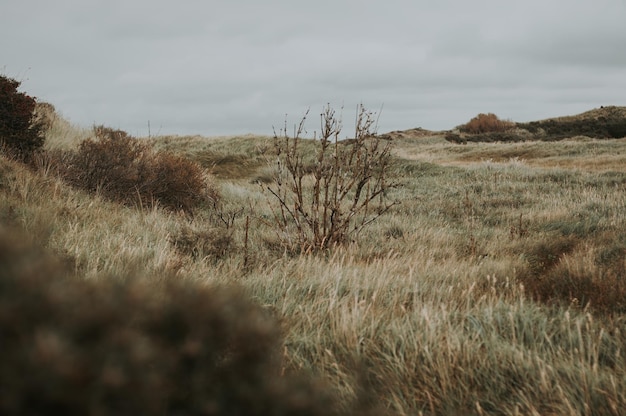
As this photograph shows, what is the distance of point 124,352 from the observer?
2.88ft

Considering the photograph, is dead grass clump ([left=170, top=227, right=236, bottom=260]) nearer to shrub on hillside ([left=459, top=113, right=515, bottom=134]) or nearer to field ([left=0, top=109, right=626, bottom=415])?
field ([left=0, top=109, right=626, bottom=415])

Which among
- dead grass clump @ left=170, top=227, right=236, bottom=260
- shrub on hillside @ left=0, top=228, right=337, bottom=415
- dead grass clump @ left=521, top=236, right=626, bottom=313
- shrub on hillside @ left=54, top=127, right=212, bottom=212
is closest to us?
shrub on hillside @ left=0, top=228, right=337, bottom=415

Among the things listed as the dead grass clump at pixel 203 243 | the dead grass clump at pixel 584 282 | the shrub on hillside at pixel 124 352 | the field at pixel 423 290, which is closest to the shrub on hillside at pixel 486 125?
the field at pixel 423 290

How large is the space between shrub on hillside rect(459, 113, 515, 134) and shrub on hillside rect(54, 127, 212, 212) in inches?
1549

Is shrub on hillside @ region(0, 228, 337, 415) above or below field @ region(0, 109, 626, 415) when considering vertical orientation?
above

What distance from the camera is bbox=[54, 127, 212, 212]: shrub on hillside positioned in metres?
7.16

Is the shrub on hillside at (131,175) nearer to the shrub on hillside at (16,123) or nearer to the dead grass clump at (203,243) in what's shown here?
the shrub on hillside at (16,123)

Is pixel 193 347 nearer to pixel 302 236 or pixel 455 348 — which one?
pixel 455 348

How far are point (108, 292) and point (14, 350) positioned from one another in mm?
208

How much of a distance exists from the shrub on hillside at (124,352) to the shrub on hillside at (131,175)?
5.67 metres

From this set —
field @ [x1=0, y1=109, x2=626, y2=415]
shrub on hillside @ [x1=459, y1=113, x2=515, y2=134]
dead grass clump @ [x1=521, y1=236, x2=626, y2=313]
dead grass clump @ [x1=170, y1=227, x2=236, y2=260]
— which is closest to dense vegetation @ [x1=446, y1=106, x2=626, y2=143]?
shrub on hillside @ [x1=459, y1=113, x2=515, y2=134]

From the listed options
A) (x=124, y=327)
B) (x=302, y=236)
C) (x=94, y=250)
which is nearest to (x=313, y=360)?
(x=124, y=327)

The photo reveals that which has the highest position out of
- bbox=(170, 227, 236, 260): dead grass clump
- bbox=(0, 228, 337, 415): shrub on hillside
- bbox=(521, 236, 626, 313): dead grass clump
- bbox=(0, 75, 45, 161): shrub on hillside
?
bbox=(0, 75, 45, 161): shrub on hillside

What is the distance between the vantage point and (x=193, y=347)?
104 centimetres
